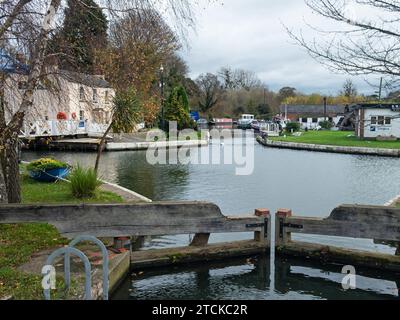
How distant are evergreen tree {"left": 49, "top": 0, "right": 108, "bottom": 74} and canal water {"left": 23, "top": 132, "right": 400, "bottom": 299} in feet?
13.0

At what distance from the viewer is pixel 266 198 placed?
565 inches

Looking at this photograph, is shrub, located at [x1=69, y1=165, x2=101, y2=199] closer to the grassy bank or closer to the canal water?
the grassy bank

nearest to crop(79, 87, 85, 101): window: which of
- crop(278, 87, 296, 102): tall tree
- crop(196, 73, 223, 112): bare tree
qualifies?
crop(196, 73, 223, 112): bare tree

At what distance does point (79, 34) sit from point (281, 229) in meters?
5.71

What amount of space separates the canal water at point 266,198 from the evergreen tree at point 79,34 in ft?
13.0

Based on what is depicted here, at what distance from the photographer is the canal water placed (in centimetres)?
682

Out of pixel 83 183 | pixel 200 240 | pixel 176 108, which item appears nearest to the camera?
pixel 200 240

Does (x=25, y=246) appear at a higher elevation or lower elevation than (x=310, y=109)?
lower

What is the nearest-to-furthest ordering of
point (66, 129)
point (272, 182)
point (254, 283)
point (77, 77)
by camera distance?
point (254, 283), point (77, 77), point (272, 182), point (66, 129)

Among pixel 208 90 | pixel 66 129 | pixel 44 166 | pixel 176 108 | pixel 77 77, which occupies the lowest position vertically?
pixel 44 166

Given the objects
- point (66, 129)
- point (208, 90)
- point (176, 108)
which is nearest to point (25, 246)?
point (66, 129)

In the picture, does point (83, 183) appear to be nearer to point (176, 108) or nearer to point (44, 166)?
point (44, 166)

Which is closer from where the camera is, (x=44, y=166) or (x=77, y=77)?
(x=77, y=77)

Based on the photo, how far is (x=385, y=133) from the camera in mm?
36812
